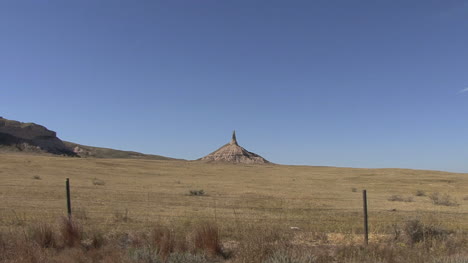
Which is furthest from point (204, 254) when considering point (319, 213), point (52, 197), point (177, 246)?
point (52, 197)

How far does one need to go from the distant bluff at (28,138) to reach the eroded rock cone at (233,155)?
48.7 m

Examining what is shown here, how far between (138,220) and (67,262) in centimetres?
612

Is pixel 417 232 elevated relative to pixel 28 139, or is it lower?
lower

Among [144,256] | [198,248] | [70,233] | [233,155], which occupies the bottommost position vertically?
[198,248]

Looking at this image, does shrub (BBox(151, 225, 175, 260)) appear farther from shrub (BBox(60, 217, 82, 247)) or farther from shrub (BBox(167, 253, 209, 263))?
shrub (BBox(60, 217, 82, 247))

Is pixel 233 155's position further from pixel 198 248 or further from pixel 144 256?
pixel 144 256

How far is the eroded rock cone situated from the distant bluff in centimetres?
4867

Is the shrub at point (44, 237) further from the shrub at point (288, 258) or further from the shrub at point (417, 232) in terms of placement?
the shrub at point (417, 232)

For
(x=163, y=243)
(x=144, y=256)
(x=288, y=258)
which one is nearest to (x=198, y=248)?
(x=163, y=243)

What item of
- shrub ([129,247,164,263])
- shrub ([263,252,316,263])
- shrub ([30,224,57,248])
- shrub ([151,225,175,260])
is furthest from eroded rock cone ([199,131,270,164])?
shrub ([263,252,316,263])

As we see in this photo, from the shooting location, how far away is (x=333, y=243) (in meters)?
10.7

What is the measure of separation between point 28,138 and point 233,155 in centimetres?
6574

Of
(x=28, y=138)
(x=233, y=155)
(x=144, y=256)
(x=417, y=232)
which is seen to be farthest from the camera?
(x=233, y=155)

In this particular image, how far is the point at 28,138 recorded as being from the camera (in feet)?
424
